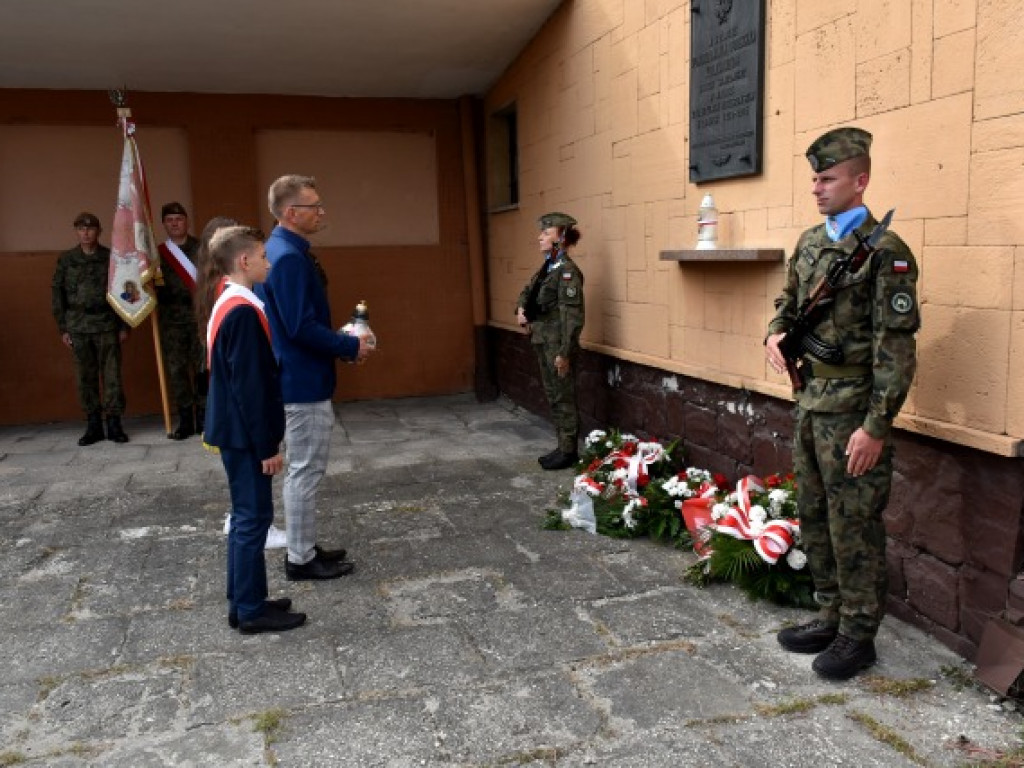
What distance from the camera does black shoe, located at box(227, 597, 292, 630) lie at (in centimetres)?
335

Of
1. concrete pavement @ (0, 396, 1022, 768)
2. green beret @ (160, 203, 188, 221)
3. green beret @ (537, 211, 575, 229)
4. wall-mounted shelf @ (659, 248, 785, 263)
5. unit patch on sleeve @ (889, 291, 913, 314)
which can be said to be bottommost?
concrete pavement @ (0, 396, 1022, 768)

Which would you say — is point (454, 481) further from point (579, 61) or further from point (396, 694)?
point (579, 61)

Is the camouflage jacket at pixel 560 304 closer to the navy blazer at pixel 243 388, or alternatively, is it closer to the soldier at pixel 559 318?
the soldier at pixel 559 318

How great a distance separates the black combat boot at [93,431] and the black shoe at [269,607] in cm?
426

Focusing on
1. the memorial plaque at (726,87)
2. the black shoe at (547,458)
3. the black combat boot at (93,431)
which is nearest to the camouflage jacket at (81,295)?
the black combat boot at (93,431)

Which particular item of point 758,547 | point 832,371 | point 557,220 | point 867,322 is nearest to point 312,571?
point 758,547

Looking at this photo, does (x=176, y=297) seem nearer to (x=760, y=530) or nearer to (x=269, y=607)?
(x=269, y=607)

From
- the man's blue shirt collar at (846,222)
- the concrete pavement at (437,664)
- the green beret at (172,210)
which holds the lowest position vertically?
the concrete pavement at (437,664)

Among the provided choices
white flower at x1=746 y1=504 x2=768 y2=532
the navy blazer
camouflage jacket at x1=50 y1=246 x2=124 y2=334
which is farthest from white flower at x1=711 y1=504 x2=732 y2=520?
camouflage jacket at x1=50 y1=246 x2=124 y2=334

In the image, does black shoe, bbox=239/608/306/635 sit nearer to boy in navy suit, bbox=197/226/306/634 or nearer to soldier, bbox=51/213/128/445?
boy in navy suit, bbox=197/226/306/634

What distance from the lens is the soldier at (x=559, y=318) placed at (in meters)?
5.66

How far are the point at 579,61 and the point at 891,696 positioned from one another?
187 inches

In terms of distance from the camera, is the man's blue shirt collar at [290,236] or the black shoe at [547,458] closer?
the man's blue shirt collar at [290,236]

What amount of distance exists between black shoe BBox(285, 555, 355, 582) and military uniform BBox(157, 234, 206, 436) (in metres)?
3.65
